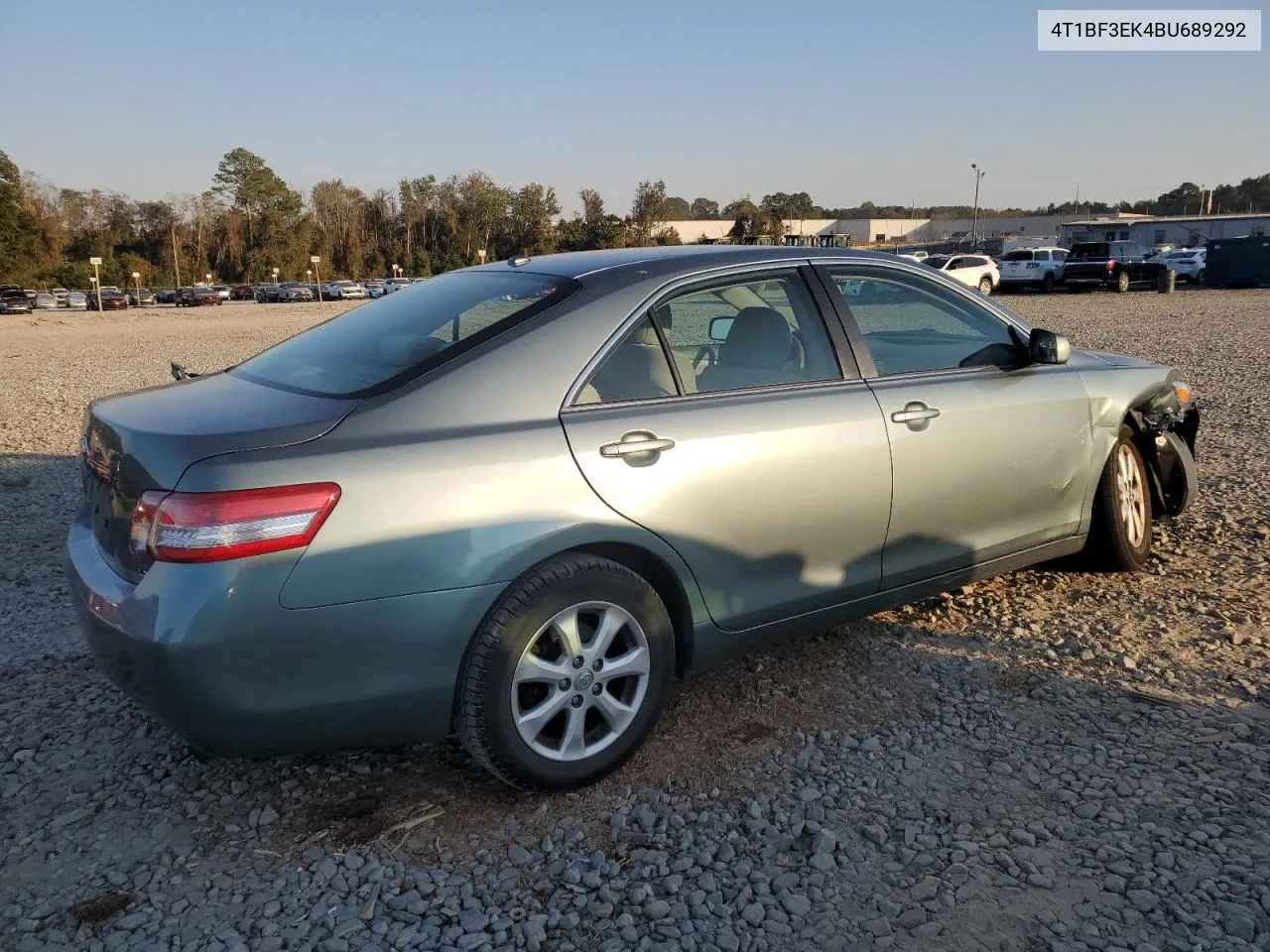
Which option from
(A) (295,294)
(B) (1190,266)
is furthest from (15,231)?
(B) (1190,266)

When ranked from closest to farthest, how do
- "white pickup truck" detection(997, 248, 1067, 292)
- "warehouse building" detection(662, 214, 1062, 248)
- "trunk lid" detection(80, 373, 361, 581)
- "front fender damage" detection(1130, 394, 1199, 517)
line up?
1. "trunk lid" detection(80, 373, 361, 581)
2. "front fender damage" detection(1130, 394, 1199, 517)
3. "white pickup truck" detection(997, 248, 1067, 292)
4. "warehouse building" detection(662, 214, 1062, 248)

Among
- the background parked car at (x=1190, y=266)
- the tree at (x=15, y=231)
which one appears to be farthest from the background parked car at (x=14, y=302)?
the background parked car at (x=1190, y=266)

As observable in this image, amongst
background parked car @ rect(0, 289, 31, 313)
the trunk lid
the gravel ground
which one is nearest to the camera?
the gravel ground

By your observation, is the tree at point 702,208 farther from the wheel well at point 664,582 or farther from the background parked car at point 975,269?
the wheel well at point 664,582

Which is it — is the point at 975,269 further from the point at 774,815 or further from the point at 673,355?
the point at 774,815

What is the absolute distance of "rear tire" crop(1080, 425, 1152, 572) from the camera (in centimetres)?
442

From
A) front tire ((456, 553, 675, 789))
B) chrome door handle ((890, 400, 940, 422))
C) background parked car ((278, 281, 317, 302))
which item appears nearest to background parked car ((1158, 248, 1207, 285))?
chrome door handle ((890, 400, 940, 422))

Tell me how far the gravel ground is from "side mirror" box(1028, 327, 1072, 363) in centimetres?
112

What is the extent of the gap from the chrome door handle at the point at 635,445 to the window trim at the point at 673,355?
131mm

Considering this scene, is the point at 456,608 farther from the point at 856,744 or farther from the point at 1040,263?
the point at 1040,263

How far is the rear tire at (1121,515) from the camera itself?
14.5 ft

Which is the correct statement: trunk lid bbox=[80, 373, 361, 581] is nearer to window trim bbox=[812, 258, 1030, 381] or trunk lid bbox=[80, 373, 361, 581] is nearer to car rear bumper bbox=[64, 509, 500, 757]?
car rear bumper bbox=[64, 509, 500, 757]

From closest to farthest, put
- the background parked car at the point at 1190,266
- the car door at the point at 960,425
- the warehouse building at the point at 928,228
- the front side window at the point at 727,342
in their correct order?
the front side window at the point at 727,342 < the car door at the point at 960,425 < the background parked car at the point at 1190,266 < the warehouse building at the point at 928,228

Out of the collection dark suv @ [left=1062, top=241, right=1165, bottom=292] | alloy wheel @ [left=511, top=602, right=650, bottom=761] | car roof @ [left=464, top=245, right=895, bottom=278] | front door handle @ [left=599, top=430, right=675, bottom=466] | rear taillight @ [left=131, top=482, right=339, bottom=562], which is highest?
dark suv @ [left=1062, top=241, right=1165, bottom=292]
